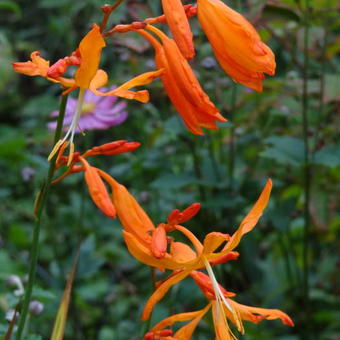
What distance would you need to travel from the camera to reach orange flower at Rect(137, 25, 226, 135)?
3.54 ft

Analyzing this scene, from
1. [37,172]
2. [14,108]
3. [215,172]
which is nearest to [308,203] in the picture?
[215,172]

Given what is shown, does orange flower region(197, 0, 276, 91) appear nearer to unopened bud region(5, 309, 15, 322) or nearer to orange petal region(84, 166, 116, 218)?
orange petal region(84, 166, 116, 218)

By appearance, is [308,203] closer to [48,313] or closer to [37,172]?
[48,313]

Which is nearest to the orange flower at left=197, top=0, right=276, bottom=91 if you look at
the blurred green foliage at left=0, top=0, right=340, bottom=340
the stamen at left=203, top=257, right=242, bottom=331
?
the stamen at left=203, top=257, right=242, bottom=331

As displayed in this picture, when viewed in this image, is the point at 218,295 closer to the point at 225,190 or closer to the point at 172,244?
the point at 172,244

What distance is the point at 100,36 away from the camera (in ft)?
3.43

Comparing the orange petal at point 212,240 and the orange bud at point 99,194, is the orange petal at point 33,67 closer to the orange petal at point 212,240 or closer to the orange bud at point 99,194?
the orange bud at point 99,194

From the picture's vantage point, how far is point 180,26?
106 centimetres

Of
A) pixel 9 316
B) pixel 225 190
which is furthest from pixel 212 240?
pixel 225 190

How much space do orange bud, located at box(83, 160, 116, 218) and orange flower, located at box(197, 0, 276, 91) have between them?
259mm

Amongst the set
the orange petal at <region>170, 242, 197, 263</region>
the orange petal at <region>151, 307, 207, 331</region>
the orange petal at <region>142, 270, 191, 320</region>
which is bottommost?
the orange petal at <region>151, 307, 207, 331</region>

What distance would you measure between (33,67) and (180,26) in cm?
23

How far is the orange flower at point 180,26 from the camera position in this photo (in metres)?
1.06

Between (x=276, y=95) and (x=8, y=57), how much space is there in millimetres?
2362
